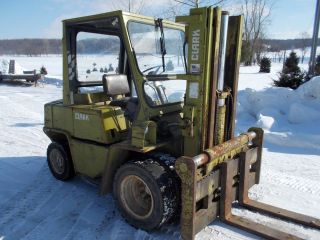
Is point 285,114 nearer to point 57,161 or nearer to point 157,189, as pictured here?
point 57,161

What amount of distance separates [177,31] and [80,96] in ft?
5.34

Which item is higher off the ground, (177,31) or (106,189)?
(177,31)

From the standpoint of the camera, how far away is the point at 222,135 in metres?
4.07

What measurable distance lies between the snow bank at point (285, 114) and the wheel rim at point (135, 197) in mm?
4221

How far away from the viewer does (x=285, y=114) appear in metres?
8.77

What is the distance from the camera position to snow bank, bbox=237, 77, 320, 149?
730cm

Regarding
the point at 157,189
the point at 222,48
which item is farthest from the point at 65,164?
A: the point at 222,48

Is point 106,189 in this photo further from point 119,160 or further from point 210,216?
point 210,216

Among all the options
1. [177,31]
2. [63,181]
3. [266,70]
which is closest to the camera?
[177,31]

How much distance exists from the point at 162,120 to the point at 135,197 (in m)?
0.99

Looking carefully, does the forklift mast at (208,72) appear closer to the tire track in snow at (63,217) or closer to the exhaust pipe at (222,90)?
the exhaust pipe at (222,90)

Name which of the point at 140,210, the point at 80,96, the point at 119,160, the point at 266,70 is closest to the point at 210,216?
the point at 140,210

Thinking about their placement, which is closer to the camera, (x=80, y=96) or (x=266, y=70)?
(x=80, y=96)

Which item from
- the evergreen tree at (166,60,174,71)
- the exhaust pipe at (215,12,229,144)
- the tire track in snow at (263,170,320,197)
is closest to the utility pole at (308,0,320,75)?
the tire track in snow at (263,170,320,197)
